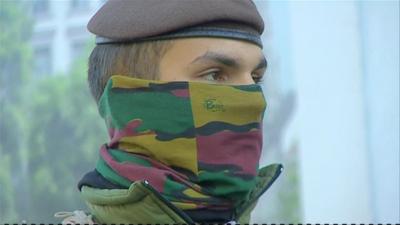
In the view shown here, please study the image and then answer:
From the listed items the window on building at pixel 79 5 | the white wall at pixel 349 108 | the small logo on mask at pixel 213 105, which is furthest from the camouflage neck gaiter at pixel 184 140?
the window on building at pixel 79 5

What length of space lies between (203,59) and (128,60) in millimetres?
126

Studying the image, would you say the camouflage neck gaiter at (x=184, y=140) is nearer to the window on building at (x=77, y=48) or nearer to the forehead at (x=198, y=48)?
the forehead at (x=198, y=48)

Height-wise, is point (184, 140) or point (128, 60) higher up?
point (128, 60)

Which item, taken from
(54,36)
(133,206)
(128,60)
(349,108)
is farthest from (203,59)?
(54,36)

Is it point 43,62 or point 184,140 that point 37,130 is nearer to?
point 43,62

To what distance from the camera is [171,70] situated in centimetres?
107

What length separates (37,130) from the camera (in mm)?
2250

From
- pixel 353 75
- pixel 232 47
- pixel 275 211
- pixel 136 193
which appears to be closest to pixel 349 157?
pixel 353 75

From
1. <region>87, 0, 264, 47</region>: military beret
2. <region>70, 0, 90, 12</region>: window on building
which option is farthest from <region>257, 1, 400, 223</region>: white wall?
<region>87, 0, 264, 47</region>: military beret

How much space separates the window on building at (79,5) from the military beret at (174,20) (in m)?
1.04

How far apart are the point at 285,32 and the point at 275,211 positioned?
22.6 inches

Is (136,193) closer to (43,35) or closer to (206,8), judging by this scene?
(206,8)

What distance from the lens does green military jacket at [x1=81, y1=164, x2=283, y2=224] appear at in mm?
998

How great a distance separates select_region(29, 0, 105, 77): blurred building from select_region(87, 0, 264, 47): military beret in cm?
112
